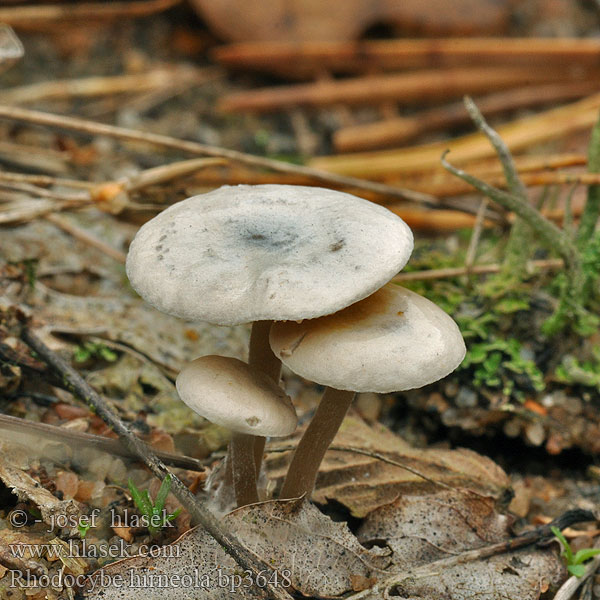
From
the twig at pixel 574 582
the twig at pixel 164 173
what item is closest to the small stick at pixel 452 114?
the twig at pixel 164 173

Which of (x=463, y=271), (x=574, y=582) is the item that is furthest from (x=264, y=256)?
(x=463, y=271)

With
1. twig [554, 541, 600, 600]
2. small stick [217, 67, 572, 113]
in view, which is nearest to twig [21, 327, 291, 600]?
twig [554, 541, 600, 600]

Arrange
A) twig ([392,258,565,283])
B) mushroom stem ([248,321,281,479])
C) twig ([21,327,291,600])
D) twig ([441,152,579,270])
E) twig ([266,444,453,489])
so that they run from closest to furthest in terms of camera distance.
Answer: twig ([21,327,291,600]) → mushroom stem ([248,321,281,479]) → twig ([266,444,453,489]) → twig ([441,152,579,270]) → twig ([392,258,565,283])

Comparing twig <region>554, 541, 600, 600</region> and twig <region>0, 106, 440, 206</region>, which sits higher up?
twig <region>0, 106, 440, 206</region>

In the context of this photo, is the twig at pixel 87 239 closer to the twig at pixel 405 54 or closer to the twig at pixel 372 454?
the twig at pixel 372 454

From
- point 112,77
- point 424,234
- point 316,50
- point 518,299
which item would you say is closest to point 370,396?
point 518,299

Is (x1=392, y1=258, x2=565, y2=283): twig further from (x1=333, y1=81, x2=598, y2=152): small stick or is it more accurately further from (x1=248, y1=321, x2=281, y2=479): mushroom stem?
(x1=333, y1=81, x2=598, y2=152): small stick

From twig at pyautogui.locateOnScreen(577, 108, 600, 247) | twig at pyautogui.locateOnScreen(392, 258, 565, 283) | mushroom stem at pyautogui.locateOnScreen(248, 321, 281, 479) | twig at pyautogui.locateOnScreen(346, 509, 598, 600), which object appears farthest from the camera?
twig at pyautogui.locateOnScreen(392, 258, 565, 283)

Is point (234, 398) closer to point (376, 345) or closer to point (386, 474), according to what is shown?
point (376, 345)
